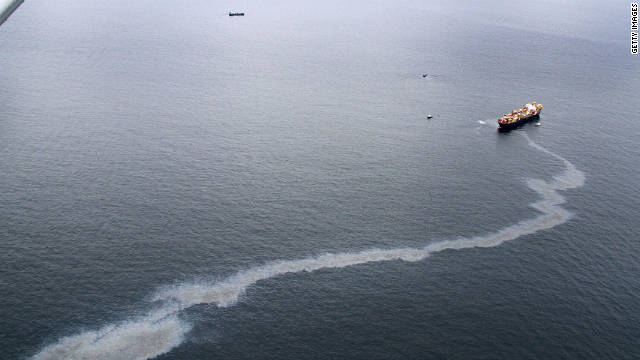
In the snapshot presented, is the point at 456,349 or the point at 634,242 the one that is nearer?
the point at 456,349

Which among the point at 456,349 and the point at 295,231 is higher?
the point at 295,231

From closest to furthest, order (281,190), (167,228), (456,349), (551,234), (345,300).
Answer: (456,349)
(345,300)
(167,228)
(551,234)
(281,190)

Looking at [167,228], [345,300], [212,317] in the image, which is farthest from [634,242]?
[167,228]

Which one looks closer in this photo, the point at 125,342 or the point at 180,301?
the point at 125,342

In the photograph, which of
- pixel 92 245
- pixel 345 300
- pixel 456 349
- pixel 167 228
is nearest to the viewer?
pixel 456 349

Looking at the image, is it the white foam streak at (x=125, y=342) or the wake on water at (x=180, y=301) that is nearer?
the white foam streak at (x=125, y=342)

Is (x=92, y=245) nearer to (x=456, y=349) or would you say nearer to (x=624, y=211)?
(x=456, y=349)

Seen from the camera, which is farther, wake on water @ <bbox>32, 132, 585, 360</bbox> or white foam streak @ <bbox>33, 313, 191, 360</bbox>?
wake on water @ <bbox>32, 132, 585, 360</bbox>

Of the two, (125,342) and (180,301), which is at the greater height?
(180,301)
